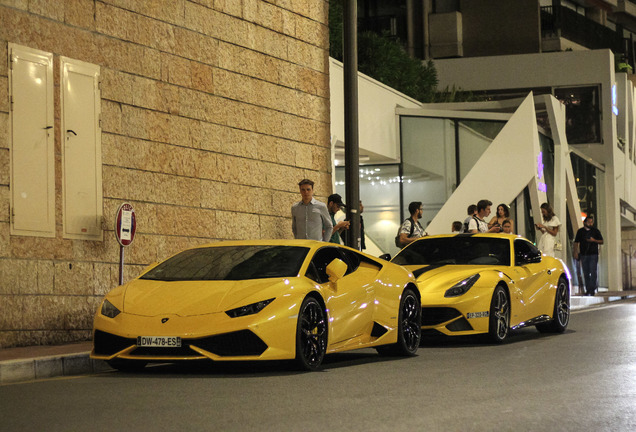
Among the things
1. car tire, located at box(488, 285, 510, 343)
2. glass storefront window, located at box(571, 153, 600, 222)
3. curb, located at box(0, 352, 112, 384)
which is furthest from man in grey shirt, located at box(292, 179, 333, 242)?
glass storefront window, located at box(571, 153, 600, 222)

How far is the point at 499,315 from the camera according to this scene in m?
13.6

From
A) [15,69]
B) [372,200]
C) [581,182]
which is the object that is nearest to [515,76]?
[581,182]

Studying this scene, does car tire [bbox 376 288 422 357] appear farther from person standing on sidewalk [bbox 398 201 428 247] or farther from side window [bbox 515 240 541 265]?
person standing on sidewalk [bbox 398 201 428 247]

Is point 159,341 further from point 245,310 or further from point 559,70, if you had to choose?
point 559,70

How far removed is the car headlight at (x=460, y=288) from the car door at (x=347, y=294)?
5.81 ft

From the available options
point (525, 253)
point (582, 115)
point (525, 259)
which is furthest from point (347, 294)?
point (582, 115)

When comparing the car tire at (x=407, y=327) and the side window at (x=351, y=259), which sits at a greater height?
the side window at (x=351, y=259)

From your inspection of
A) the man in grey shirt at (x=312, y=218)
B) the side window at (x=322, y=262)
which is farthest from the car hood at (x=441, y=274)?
the side window at (x=322, y=262)

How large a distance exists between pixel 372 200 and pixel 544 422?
2432 centimetres

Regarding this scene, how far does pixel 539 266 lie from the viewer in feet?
49.6

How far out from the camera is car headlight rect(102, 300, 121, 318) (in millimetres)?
10023

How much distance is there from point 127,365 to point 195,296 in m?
1.00

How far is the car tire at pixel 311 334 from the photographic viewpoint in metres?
9.92

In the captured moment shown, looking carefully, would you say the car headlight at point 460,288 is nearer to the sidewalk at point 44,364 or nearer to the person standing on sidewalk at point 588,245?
the sidewalk at point 44,364
